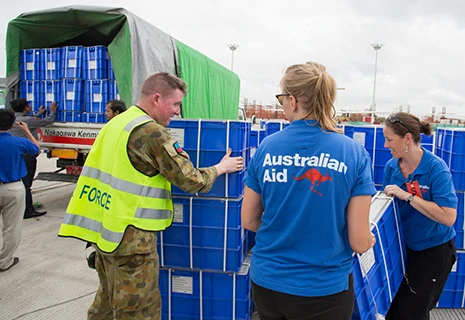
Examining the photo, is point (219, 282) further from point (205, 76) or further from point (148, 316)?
point (205, 76)

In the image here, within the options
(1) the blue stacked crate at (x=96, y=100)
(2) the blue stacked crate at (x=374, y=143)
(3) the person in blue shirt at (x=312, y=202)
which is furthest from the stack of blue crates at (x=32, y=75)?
(3) the person in blue shirt at (x=312, y=202)

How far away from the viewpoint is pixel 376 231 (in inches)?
90.2

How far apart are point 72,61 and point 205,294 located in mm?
4758

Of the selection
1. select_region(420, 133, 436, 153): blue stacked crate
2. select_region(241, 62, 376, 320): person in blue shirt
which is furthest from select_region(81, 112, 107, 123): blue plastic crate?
select_region(241, 62, 376, 320): person in blue shirt

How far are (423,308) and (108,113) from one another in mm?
4269

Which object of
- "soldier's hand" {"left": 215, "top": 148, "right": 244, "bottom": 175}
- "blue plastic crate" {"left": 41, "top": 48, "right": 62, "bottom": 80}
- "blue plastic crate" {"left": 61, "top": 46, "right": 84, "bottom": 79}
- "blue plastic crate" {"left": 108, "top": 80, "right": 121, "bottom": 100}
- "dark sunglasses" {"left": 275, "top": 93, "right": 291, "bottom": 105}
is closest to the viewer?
"dark sunglasses" {"left": 275, "top": 93, "right": 291, "bottom": 105}

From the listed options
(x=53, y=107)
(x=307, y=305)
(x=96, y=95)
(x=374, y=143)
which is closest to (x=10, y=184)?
(x=96, y=95)

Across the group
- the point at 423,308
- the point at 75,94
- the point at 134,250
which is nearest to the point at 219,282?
the point at 134,250

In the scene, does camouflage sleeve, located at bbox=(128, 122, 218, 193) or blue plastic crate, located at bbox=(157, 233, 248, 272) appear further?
blue plastic crate, located at bbox=(157, 233, 248, 272)

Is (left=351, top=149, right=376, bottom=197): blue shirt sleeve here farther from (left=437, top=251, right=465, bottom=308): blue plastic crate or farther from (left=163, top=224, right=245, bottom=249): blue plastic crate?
(left=437, top=251, right=465, bottom=308): blue plastic crate

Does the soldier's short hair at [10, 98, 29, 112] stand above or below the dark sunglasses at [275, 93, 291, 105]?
above

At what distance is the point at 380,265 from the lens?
2.39m

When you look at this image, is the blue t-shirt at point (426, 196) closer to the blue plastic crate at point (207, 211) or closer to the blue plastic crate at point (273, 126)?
the blue plastic crate at point (207, 211)

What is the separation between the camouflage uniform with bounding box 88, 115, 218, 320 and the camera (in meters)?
2.08
